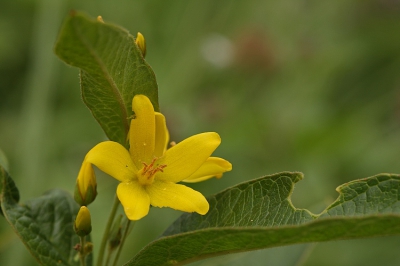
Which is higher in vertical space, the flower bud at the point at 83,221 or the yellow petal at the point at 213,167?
the yellow petal at the point at 213,167

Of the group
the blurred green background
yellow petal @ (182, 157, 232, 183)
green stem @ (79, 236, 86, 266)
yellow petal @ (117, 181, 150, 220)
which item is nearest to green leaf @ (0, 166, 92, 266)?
green stem @ (79, 236, 86, 266)

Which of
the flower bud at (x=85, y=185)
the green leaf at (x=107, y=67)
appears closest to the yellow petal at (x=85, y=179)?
the flower bud at (x=85, y=185)

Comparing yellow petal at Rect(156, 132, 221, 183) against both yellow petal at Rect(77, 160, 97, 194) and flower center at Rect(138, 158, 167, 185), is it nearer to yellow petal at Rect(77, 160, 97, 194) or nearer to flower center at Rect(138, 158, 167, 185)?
flower center at Rect(138, 158, 167, 185)

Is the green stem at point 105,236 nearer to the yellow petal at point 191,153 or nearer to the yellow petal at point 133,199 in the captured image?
the yellow petal at point 133,199

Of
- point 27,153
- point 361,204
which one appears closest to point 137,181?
point 361,204

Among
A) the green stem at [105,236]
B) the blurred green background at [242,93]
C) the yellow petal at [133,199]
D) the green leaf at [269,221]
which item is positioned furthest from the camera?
the blurred green background at [242,93]

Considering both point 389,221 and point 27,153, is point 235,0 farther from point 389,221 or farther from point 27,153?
point 389,221

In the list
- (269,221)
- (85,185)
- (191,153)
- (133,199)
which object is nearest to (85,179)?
(85,185)
